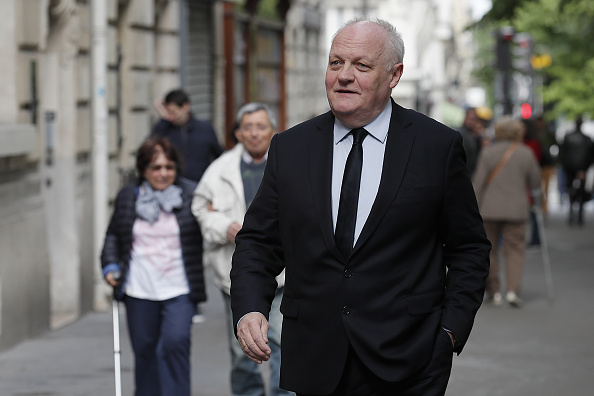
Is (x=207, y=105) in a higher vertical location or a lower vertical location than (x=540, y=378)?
higher

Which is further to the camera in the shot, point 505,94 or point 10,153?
point 505,94

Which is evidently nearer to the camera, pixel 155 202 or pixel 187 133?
pixel 155 202

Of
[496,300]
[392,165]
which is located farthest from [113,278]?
[496,300]

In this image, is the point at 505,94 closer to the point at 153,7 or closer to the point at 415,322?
the point at 153,7

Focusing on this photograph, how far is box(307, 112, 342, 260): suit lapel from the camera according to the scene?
384 cm

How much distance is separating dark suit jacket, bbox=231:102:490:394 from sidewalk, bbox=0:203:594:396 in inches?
163

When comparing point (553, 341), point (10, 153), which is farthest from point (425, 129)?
point (553, 341)

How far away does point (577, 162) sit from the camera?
2258 centimetres

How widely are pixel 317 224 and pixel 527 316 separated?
8221mm

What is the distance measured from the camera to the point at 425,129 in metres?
4.00

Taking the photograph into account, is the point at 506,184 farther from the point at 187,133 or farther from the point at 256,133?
the point at 256,133

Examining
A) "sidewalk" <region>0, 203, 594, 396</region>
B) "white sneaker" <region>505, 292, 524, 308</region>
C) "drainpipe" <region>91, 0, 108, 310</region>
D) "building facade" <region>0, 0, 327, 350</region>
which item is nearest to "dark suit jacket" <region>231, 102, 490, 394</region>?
"sidewalk" <region>0, 203, 594, 396</region>

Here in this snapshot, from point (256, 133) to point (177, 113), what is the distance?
448 centimetres

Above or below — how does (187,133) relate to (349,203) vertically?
below
